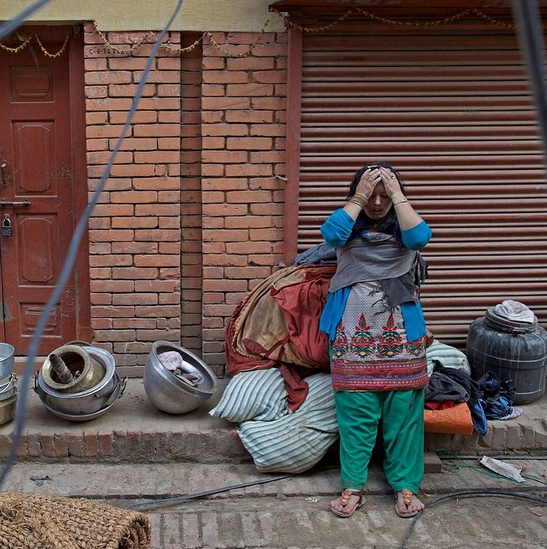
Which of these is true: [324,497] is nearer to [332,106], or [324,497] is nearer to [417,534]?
[417,534]

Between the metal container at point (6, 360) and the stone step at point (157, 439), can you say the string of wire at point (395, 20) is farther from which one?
the metal container at point (6, 360)

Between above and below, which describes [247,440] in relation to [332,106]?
below

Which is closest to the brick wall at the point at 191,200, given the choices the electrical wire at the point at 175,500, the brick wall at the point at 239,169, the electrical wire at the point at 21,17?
the brick wall at the point at 239,169

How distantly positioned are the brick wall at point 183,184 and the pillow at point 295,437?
901mm

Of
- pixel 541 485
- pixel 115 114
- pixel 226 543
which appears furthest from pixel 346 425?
pixel 115 114

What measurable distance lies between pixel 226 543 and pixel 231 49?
3059 mm

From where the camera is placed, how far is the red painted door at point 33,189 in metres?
4.56

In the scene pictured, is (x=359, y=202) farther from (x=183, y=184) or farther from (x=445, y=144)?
(x=183, y=184)

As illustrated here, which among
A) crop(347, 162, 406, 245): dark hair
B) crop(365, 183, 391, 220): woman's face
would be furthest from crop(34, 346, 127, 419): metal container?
crop(365, 183, 391, 220): woman's face

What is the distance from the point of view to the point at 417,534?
11.4 feet

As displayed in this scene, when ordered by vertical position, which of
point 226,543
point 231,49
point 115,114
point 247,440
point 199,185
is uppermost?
point 231,49

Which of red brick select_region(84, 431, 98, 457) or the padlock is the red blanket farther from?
the padlock

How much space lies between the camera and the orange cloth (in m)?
3.93

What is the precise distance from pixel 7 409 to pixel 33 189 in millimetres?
1564
